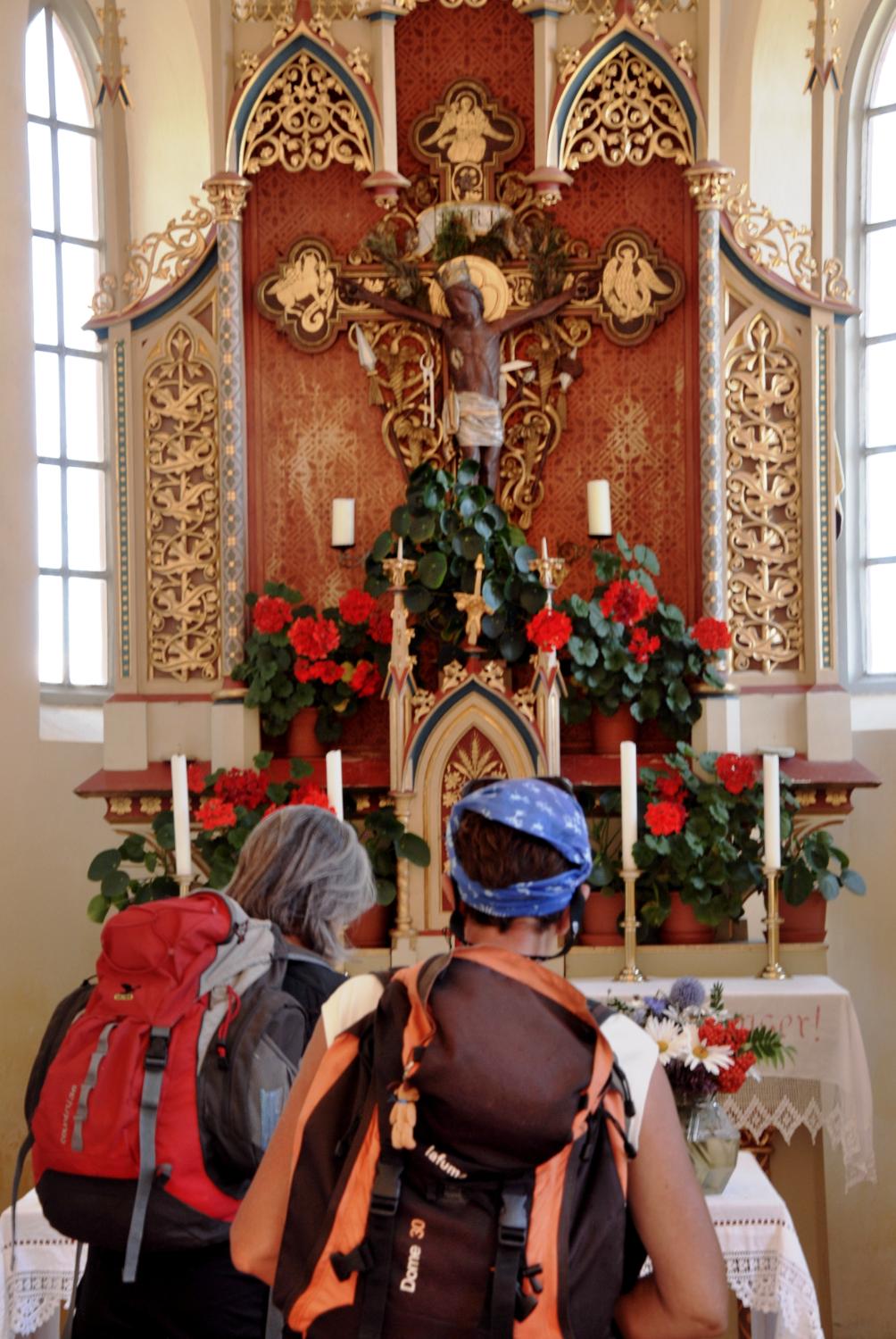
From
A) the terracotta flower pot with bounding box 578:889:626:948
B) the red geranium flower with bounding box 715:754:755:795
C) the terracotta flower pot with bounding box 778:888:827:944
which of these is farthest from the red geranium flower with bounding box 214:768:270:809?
the terracotta flower pot with bounding box 778:888:827:944

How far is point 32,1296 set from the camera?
350cm

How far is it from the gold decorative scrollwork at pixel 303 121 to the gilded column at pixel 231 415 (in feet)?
0.56

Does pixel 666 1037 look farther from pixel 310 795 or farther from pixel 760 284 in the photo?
pixel 760 284

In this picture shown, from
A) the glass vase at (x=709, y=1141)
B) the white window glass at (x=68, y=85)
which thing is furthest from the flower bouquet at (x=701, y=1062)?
the white window glass at (x=68, y=85)

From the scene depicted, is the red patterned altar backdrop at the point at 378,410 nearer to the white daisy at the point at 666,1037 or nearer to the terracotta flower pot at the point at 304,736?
the terracotta flower pot at the point at 304,736

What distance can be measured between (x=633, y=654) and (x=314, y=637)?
3.54 ft

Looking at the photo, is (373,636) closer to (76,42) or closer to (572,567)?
(572,567)

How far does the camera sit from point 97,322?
6305mm

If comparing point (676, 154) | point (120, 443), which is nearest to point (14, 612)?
point (120, 443)

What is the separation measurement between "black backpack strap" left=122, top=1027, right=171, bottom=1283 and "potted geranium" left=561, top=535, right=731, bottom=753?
3317 millimetres

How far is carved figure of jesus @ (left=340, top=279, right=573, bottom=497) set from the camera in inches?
240

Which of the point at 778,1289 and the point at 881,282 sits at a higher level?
the point at 881,282

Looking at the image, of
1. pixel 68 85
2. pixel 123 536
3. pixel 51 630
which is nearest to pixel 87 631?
pixel 51 630

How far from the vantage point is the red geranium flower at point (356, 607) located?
5969 millimetres
